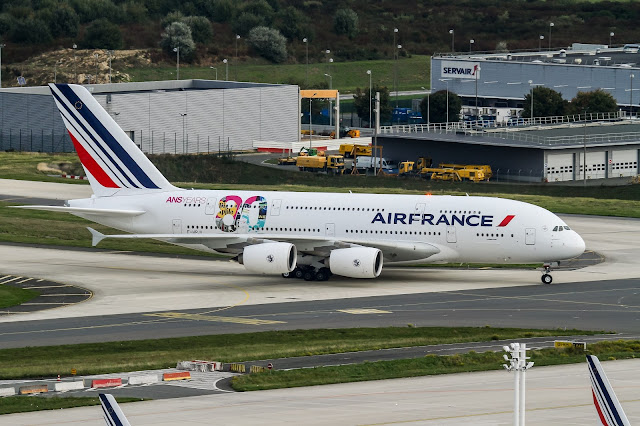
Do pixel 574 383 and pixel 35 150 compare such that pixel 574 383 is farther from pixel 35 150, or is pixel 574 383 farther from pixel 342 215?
pixel 35 150

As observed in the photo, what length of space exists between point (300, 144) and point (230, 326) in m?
99.8

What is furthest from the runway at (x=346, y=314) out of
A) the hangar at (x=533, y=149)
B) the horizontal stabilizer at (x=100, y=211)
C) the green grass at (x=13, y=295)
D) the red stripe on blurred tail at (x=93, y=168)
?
the hangar at (x=533, y=149)

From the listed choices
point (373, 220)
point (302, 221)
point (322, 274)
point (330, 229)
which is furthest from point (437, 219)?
point (302, 221)

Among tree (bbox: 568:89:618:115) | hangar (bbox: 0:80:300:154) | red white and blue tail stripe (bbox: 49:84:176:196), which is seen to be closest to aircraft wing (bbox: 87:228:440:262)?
red white and blue tail stripe (bbox: 49:84:176:196)

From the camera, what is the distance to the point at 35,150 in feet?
443

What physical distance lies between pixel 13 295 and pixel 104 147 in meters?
12.5

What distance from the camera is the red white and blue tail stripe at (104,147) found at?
222 ft

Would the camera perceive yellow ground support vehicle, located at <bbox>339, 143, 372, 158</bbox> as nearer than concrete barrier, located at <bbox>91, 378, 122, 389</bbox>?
No

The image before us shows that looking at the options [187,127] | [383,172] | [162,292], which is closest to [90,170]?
[162,292]

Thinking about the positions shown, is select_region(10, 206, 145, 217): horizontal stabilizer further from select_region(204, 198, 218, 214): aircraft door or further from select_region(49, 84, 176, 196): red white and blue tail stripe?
select_region(204, 198, 218, 214): aircraft door

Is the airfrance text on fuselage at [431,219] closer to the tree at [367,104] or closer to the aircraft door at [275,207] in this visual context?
the aircraft door at [275,207]

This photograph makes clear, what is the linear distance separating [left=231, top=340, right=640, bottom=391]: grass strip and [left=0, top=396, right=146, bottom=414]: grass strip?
4.87 metres

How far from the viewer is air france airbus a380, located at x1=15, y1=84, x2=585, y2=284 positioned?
62.0m

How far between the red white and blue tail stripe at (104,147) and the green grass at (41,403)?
3236 cm
